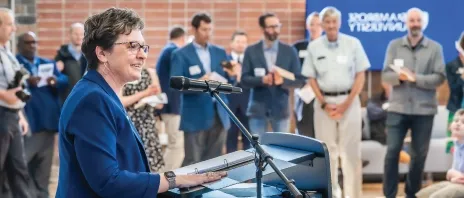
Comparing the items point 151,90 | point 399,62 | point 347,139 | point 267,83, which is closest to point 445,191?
point 347,139

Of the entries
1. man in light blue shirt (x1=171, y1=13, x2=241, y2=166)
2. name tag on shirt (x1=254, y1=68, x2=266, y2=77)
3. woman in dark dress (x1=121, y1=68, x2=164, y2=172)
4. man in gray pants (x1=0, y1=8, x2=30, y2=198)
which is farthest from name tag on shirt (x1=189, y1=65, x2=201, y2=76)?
man in gray pants (x1=0, y1=8, x2=30, y2=198)

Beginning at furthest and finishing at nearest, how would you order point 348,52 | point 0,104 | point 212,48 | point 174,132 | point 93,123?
point 174,132 < point 212,48 < point 348,52 < point 0,104 < point 93,123

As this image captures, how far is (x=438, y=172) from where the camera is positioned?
7.70 meters

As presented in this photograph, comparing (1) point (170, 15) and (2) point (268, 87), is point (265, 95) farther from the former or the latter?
(1) point (170, 15)

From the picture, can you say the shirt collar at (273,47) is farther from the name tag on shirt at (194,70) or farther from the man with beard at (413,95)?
the man with beard at (413,95)

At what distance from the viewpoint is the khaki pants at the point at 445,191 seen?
15.9ft

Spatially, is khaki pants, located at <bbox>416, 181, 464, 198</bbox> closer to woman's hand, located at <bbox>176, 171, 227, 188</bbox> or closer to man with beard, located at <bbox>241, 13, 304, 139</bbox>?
man with beard, located at <bbox>241, 13, 304, 139</bbox>

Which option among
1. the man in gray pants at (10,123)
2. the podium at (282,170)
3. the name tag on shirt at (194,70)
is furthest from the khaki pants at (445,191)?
the man in gray pants at (10,123)

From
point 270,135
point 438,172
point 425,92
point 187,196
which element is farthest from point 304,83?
point 187,196

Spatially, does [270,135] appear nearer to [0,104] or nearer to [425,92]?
[0,104]

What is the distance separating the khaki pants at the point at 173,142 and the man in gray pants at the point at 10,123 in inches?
70.6

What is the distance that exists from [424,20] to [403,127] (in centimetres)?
86

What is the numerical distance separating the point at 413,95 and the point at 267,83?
3.73 feet

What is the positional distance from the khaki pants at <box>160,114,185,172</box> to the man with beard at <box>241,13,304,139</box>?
1039 millimetres
